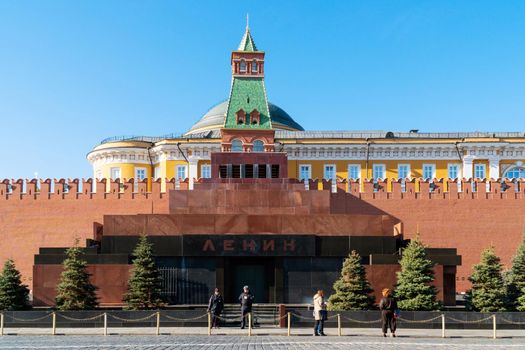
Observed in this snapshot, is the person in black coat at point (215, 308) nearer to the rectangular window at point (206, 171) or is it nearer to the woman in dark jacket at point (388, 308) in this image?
the woman in dark jacket at point (388, 308)

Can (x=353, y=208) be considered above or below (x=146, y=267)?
above

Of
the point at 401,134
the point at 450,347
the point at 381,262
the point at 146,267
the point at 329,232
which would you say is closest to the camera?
the point at 450,347

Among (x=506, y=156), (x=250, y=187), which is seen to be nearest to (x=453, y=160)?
(x=506, y=156)

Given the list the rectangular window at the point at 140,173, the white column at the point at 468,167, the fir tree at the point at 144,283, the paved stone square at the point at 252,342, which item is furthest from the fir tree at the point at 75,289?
the white column at the point at 468,167

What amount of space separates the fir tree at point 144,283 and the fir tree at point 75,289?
109 centimetres

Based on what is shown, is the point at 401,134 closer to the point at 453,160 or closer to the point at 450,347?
the point at 453,160

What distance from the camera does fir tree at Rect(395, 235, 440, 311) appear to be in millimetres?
21750

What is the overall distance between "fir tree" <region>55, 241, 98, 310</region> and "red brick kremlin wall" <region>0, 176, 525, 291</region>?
32.8 feet

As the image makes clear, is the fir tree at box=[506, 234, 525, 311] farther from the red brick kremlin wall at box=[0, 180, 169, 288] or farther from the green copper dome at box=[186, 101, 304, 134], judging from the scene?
the green copper dome at box=[186, 101, 304, 134]


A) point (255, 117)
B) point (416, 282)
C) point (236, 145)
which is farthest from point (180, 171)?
point (416, 282)

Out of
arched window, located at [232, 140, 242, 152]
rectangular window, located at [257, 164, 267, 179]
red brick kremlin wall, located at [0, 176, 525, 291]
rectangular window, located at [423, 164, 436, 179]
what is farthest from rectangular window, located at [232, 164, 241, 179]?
rectangular window, located at [423, 164, 436, 179]

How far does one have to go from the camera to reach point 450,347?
15.7 meters

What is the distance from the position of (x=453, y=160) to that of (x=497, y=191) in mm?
9012

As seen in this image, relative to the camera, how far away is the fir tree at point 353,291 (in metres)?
21.6
